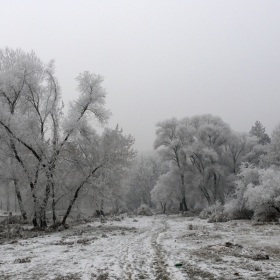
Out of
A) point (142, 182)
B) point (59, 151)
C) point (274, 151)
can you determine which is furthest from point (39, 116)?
point (142, 182)

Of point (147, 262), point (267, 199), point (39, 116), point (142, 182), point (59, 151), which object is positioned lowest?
point (147, 262)

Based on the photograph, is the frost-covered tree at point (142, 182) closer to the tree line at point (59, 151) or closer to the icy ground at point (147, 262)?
the tree line at point (59, 151)

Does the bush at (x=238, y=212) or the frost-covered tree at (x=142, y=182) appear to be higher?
the frost-covered tree at (x=142, y=182)

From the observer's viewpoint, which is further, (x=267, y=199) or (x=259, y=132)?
(x=259, y=132)

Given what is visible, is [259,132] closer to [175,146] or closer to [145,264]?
[175,146]

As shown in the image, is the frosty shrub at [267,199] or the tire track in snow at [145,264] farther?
the frosty shrub at [267,199]

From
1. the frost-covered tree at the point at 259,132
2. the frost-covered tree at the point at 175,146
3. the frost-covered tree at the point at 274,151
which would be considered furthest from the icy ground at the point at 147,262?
the frost-covered tree at the point at 259,132

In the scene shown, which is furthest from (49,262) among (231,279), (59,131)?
(59,131)

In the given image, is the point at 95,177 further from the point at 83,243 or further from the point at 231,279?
the point at 231,279

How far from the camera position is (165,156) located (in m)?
39.2

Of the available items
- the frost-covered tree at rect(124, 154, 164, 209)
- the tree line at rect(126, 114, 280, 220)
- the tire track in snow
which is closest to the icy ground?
the tire track in snow

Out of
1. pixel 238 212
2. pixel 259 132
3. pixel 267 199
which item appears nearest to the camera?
pixel 267 199

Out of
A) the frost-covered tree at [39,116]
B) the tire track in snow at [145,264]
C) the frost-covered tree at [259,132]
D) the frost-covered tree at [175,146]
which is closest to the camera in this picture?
the tire track in snow at [145,264]

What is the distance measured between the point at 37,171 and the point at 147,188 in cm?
4044
